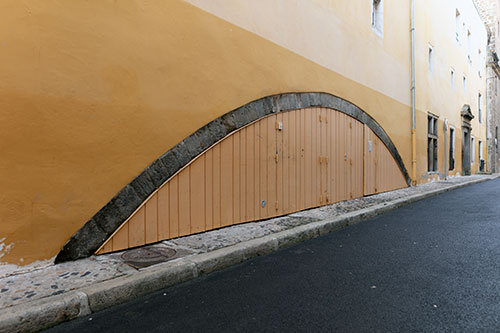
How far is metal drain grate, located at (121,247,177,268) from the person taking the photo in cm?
326

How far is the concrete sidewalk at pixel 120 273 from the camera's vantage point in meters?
2.29

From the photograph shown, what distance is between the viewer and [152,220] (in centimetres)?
402

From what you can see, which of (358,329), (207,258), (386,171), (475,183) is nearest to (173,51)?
(207,258)

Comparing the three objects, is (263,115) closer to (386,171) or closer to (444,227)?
(444,227)

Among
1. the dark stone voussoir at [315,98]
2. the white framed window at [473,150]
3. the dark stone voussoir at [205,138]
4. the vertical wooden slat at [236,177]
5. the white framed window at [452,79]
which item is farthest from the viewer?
the white framed window at [473,150]

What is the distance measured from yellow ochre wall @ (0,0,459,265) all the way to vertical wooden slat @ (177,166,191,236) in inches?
18.3

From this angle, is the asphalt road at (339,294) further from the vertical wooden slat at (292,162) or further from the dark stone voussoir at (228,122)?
the dark stone voussoir at (228,122)

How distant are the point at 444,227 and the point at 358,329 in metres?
4.14

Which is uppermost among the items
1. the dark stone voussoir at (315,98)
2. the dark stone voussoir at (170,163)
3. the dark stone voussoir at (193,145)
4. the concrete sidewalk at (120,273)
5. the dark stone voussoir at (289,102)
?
the dark stone voussoir at (315,98)

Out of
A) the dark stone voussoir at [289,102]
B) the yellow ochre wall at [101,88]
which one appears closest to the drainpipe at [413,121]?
the dark stone voussoir at [289,102]

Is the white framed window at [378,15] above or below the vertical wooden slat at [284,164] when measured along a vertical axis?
above

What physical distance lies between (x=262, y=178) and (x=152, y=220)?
7.33 ft

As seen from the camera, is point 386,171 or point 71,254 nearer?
point 71,254

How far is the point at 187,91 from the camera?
4484mm
